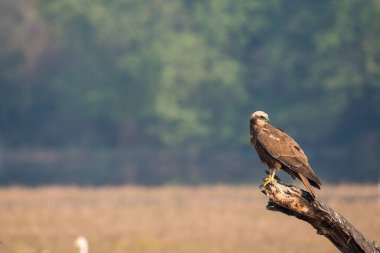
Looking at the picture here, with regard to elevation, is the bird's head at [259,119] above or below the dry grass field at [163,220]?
below

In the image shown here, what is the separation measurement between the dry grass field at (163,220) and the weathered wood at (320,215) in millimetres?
12147

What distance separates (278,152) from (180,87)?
5011 centimetres

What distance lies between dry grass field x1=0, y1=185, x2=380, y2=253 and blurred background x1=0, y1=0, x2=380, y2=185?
771cm

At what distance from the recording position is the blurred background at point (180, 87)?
52.5 meters

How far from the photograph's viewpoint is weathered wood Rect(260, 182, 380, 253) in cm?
912

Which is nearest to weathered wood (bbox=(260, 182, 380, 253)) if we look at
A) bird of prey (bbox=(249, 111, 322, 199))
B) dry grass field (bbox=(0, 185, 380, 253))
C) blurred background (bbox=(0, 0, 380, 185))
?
bird of prey (bbox=(249, 111, 322, 199))

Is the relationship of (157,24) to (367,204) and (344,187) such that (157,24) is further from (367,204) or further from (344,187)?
(367,204)

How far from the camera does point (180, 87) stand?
6041 centimetres

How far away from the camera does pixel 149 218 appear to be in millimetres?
27719

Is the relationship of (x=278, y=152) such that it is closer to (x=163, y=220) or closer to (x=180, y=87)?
(x=163, y=220)

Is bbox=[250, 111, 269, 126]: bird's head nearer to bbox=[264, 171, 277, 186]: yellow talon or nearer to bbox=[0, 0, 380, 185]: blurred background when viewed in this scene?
bbox=[264, 171, 277, 186]: yellow talon

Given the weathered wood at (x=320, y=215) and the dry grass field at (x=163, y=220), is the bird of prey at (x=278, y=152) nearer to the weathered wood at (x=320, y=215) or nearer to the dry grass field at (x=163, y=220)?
the weathered wood at (x=320, y=215)

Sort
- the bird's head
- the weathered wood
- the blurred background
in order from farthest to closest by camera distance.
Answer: the blurred background, the bird's head, the weathered wood

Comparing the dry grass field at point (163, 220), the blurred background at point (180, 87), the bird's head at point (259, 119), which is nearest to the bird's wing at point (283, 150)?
the bird's head at point (259, 119)
